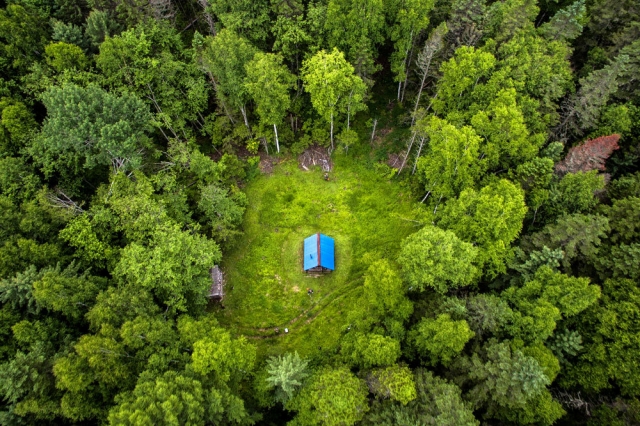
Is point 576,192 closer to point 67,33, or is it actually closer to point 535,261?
point 535,261

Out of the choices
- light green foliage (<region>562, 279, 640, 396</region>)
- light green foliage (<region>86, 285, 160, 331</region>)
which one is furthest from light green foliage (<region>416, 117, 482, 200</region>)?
light green foliage (<region>86, 285, 160, 331</region>)

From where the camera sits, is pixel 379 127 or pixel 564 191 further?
pixel 379 127

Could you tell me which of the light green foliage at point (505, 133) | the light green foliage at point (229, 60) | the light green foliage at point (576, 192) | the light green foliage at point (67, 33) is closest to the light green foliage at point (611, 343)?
the light green foliage at point (576, 192)

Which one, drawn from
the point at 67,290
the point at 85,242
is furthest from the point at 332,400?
the point at 85,242

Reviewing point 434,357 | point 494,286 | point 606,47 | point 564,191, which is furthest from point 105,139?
point 606,47

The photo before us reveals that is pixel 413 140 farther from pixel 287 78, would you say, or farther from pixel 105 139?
pixel 105 139
